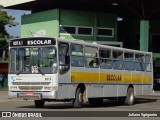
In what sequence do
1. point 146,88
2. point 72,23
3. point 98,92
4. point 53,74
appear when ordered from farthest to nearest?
point 72,23, point 146,88, point 98,92, point 53,74

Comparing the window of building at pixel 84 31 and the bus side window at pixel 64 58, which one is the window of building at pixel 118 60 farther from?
the window of building at pixel 84 31

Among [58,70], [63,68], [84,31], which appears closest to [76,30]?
[84,31]

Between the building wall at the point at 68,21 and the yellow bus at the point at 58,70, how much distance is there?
916 inches

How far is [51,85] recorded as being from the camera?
864 inches

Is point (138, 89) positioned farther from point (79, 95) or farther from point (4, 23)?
point (4, 23)

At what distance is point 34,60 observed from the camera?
73.1 feet

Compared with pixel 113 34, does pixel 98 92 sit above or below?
below

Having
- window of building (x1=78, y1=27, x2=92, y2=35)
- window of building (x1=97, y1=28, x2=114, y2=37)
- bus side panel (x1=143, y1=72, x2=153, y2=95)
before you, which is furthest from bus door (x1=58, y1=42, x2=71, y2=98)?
window of building (x1=97, y1=28, x2=114, y2=37)

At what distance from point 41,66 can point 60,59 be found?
0.88 metres

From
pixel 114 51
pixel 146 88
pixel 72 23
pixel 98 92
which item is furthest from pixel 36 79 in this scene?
pixel 72 23

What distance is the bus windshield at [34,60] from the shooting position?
22.1 m

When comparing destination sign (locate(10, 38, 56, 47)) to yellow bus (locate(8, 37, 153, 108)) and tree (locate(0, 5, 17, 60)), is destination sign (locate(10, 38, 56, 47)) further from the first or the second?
tree (locate(0, 5, 17, 60))

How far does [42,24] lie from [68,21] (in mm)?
3018

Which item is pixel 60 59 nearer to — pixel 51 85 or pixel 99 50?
pixel 51 85
